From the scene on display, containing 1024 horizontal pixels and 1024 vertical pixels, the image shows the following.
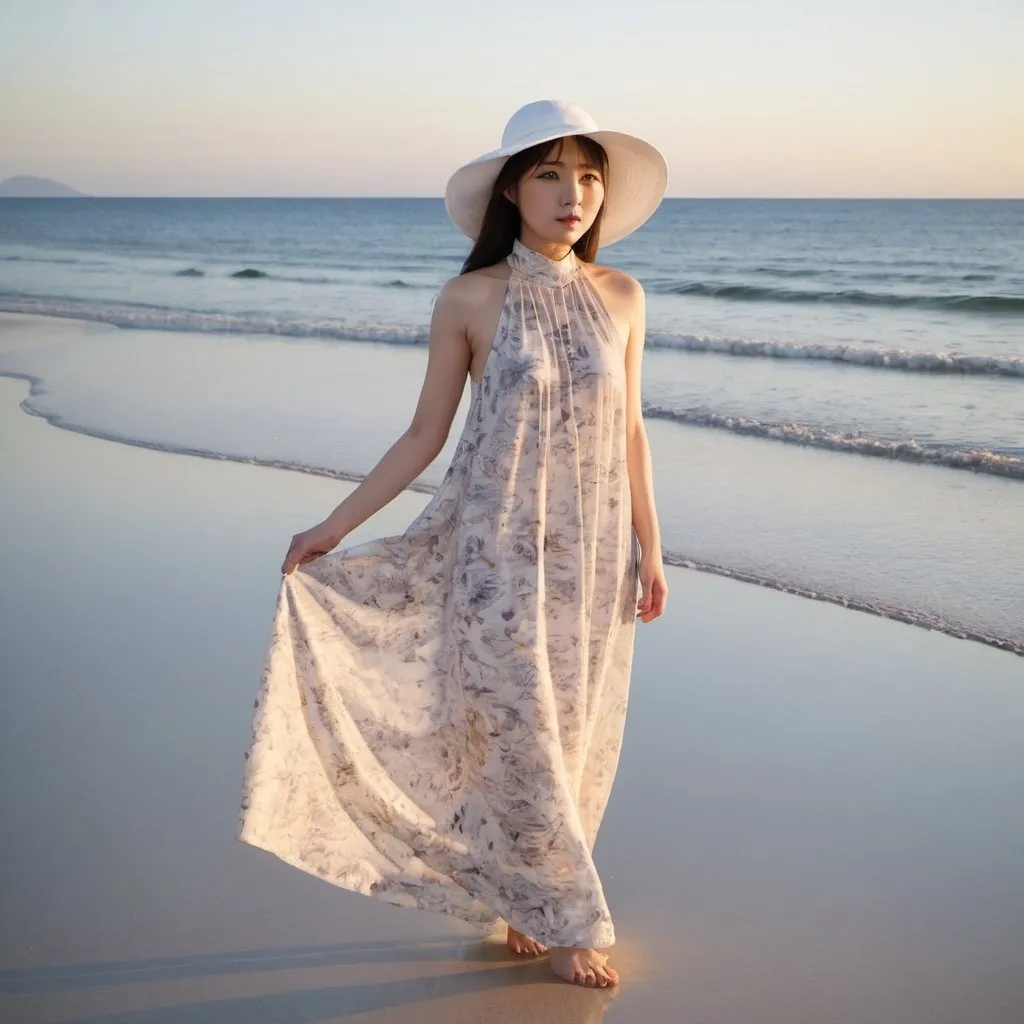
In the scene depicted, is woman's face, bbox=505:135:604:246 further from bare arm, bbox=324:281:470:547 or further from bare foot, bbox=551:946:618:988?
bare foot, bbox=551:946:618:988

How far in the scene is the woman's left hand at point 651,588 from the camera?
9.50ft

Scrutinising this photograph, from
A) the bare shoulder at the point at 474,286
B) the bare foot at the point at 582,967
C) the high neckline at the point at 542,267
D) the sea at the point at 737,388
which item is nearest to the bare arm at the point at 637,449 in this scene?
the high neckline at the point at 542,267

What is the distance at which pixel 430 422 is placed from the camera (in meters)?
2.80

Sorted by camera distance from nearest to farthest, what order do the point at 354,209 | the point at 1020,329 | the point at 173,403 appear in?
the point at 173,403, the point at 1020,329, the point at 354,209

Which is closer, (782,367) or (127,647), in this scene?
(127,647)

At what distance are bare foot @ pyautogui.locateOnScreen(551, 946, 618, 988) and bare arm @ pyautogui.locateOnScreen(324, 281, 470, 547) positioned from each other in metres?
1.06

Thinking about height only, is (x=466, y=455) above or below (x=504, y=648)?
above

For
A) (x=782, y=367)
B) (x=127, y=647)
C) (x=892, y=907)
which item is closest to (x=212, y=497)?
(x=127, y=647)

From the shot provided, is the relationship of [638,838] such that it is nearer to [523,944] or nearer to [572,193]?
[523,944]

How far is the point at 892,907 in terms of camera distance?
3033 millimetres

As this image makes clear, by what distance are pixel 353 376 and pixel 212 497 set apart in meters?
5.39

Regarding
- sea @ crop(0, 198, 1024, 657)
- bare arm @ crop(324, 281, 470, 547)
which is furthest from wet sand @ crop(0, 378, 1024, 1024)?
bare arm @ crop(324, 281, 470, 547)

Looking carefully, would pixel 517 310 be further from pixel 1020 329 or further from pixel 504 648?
pixel 1020 329

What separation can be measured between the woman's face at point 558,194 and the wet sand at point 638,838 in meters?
1.64
